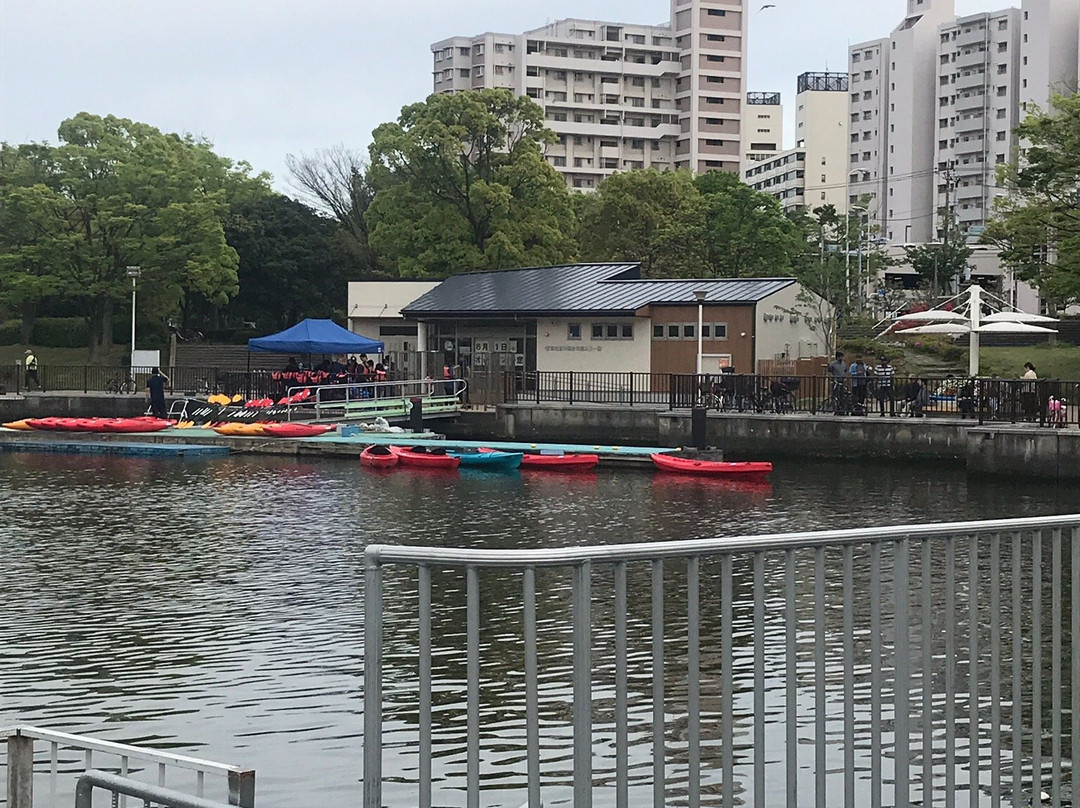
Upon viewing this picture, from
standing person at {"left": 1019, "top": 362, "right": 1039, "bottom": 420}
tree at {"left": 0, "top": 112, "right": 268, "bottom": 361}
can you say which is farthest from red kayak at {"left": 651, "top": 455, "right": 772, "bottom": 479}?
tree at {"left": 0, "top": 112, "right": 268, "bottom": 361}

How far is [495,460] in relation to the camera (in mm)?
33625

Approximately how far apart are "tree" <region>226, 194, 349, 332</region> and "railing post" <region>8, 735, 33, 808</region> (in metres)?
66.8

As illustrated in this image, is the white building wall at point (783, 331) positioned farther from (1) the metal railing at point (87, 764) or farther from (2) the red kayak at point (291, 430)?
(1) the metal railing at point (87, 764)

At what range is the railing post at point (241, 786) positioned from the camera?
484 cm

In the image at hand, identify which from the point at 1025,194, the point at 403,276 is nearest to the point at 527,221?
the point at 403,276

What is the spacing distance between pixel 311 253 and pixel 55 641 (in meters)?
59.5

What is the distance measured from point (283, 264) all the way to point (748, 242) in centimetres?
2313

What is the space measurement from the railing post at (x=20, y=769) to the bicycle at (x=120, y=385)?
47.2 metres

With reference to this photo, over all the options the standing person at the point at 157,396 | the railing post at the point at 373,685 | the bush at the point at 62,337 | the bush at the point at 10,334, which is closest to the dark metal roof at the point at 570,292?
the standing person at the point at 157,396

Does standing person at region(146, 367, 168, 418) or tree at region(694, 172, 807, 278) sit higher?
tree at region(694, 172, 807, 278)

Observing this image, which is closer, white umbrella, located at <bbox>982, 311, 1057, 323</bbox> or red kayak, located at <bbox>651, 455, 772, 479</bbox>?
red kayak, located at <bbox>651, 455, 772, 479</bbox>

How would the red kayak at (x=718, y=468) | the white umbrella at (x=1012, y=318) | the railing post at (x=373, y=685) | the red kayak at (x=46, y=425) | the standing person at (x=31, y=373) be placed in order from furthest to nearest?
the standing person at (x=31, y=373) < the red kayak at (x=46, y=425) < the white umbrella at (x=1012, y=318) < the red kayak at (x=718, y=468) < the railing post at (x=373, y=685)

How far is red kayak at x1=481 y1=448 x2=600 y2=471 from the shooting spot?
33.8 meters

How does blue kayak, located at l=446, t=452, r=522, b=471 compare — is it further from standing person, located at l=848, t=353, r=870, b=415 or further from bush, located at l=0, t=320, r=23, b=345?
bush, located at l=0, t=320, r=23, b=345
